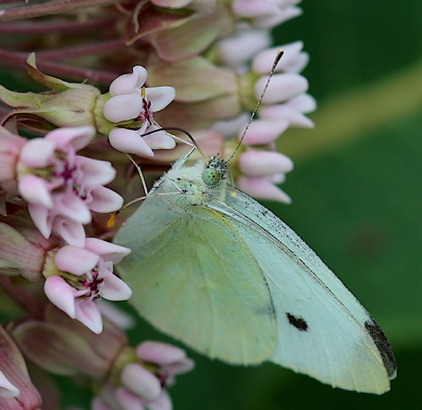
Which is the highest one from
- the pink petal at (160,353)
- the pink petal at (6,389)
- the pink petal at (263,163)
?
the pink petal at (263,163)

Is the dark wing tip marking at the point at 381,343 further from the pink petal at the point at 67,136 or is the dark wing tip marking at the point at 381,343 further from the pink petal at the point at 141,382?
the pink petal at the point at 67,136

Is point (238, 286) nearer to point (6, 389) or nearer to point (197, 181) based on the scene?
point (197, 181)

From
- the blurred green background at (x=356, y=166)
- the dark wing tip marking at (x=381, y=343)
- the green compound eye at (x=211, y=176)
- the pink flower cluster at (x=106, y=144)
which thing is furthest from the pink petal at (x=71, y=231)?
the blurred green background at (x=356, y=166)

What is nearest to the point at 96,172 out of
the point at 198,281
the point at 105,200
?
the point at 105,200

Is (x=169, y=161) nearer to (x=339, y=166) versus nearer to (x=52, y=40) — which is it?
(x=52, y=40)

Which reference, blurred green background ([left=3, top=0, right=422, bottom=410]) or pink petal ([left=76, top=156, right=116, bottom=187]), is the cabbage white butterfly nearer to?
pink petal ([left=76, top=156, right=116, bottom=187])

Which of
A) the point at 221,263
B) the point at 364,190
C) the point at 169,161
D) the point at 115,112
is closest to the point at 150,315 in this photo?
the point at 221,263

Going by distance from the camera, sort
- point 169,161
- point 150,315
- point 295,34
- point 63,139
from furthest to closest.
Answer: point 295,34
point 150,315
point 169,161
point 63,139
